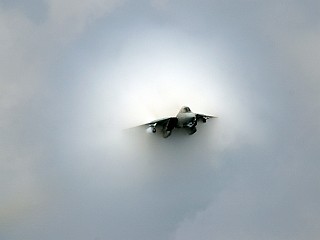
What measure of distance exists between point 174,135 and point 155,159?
2.14 meters

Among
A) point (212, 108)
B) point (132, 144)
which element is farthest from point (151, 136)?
point (212, 108)

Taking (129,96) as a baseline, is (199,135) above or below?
below

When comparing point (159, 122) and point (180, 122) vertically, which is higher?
point (159, 122)

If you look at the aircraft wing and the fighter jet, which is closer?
the fighter jet

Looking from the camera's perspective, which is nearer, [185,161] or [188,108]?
[188,108]

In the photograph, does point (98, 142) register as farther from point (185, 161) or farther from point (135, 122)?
point (185, 161)

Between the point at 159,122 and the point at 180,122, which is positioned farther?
the point at 159,122

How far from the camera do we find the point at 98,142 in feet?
168

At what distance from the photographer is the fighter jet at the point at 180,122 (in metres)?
48.3

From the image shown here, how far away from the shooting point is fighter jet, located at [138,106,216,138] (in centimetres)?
4831

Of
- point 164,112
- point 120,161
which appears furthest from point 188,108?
point 120,161

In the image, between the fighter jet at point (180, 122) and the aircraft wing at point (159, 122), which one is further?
the aircraft wing at point (159, 122)

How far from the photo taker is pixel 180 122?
48.6m

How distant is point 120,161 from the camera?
5131 centimetres
